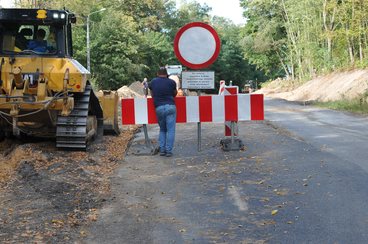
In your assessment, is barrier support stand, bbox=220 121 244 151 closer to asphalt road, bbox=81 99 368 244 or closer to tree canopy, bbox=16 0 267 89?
asphalt road, bbox=81 99 368 244

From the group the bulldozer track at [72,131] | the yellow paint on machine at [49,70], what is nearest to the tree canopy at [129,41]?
the yellow paint on machine at [49,70]

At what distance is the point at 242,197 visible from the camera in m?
6.73

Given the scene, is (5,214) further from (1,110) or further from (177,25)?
(177,25)

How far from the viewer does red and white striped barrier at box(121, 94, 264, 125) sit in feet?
33.1

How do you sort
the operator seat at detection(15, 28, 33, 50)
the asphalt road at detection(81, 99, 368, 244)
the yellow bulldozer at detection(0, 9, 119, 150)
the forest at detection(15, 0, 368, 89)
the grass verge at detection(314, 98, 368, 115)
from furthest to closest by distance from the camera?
1. the forest at detection(15, 0, 368, 89)
2. the grass verge at detection(314, 98, 368, 115)
3. the operator seat at detection(15, 28, 33, 50)
4. the yellow bulldozer at detection(0, 9, 119, 150)
5. the asphalt road at detection(81, 99, 368, 244)

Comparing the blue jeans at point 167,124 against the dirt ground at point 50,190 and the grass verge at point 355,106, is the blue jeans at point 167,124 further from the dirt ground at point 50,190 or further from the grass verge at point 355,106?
the grass verge at point 355,106

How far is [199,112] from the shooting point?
1021cm

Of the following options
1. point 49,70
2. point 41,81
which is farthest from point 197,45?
point 41,81

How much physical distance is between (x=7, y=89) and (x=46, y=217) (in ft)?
15.0

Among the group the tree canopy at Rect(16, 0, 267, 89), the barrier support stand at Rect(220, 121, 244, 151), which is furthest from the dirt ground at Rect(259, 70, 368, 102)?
the barrier support stand at Rect(220, 121, 244, 151)

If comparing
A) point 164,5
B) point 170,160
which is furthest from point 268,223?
point 164,5

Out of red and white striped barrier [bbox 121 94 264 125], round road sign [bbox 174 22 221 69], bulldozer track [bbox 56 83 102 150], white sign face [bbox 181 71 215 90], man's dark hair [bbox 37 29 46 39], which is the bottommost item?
bulldozer track [bbox 56 83 102 150]

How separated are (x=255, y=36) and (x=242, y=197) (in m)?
63.0

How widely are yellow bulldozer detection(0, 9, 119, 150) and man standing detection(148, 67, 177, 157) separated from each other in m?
1.44
